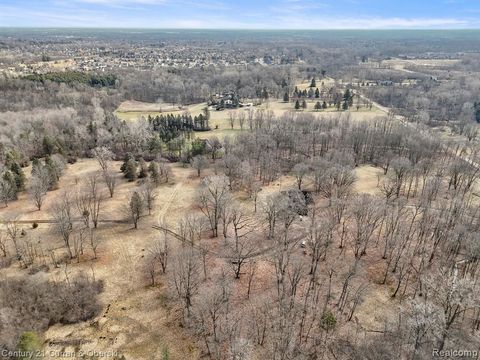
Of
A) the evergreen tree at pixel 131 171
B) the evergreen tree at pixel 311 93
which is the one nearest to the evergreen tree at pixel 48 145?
the evergreen tree at pixel 131 171

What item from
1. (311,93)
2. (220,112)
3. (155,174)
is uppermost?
(311,93)

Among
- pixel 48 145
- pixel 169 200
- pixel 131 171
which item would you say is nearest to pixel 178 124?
pixel 48 145

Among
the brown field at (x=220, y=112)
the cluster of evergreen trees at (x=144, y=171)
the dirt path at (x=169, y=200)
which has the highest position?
the brown field at (x=220, y=112)

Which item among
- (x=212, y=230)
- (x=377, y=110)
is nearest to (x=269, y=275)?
(x=212, y=230)

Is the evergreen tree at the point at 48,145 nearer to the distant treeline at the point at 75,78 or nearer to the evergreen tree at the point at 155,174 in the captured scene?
the evergreen tree at the point at 155,174

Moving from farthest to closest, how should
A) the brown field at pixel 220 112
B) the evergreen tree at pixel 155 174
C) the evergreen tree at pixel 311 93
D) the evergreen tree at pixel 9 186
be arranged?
1. the evergreen tree at pixel 311 93
2. the brown field at pixel 220 112
3. the evergreen tree at pixel 155 174
4. the evergreen tree at pixel 9 186

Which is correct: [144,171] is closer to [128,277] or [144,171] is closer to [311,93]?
[128,277]

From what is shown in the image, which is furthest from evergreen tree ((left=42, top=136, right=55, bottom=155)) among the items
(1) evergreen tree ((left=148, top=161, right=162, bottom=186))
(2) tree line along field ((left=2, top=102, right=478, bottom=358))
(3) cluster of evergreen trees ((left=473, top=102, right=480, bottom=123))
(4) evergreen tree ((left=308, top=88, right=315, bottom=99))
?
(3) cluster of evergreen trees ((left=473, top=102, right=480, bottom=123))

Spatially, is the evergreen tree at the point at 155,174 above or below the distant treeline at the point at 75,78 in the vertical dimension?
below

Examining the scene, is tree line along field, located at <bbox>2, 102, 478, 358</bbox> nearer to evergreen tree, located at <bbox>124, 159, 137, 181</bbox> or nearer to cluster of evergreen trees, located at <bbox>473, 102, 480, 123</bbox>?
evergreen tree, located at <bbox>124, 159, 137, 181</bbox>
